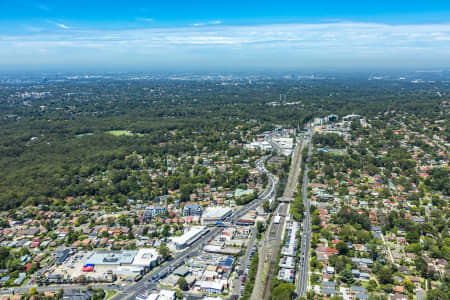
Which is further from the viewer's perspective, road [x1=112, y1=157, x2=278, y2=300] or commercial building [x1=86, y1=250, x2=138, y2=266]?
commercial building [x1=86, y1=250, x2=138, y2=266]

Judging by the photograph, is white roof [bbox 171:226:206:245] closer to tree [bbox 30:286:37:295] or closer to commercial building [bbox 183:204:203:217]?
commercial building [bbox 183:204:203:217]

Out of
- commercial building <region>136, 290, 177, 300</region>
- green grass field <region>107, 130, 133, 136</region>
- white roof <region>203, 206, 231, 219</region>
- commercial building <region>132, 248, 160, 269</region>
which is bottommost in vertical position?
commercial building <region>136, 290, 177, 300</region>

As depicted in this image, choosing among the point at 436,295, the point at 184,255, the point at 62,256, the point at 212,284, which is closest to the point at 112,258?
the point at 62,256

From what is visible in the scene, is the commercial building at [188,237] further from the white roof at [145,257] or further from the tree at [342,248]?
the tree at [342,248]

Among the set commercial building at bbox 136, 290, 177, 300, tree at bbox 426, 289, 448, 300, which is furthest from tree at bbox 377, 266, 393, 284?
commercial building at bbox 136, 290, 177, 300

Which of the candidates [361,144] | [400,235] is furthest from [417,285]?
[361,144]

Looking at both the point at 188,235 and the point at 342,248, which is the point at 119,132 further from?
the point at 342,248

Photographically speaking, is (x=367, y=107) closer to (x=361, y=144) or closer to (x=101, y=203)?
(x=361, y=144)

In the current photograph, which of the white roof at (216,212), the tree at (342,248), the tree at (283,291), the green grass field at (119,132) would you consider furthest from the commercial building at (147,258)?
the green grass field at (119,132)
